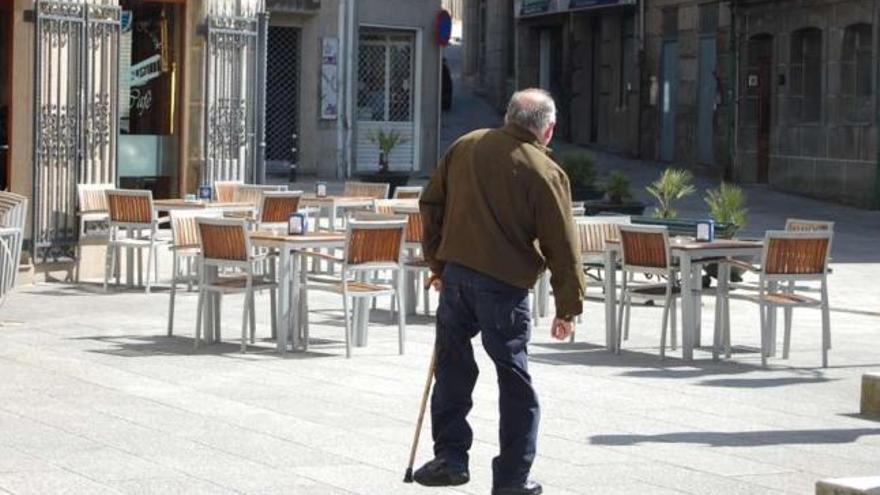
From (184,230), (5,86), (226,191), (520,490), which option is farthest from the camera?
(226,191)

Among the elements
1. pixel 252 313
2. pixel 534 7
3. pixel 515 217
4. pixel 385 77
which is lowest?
pixel 252 313

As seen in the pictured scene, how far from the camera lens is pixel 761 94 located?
39750 millimetres

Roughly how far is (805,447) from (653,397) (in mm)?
1961

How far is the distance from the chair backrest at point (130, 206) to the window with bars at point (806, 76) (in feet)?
67.7

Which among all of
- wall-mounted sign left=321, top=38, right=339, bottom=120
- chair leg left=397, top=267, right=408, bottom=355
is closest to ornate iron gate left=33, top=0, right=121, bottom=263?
chair leg left=397, top=267, right=408, bottom=355

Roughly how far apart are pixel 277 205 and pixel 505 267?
10919mm

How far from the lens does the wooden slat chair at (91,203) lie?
19.7m

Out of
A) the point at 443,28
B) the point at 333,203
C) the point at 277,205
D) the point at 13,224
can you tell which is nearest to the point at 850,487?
the point at 13,224

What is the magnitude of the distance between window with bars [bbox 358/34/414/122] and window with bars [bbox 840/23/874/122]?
8.05m

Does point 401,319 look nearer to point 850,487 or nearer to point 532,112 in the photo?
point 532,112

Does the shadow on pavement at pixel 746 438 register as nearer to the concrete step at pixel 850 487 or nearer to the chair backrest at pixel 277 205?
the concrete step at pixel 850 487

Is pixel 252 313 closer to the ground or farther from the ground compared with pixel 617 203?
closer to the ground

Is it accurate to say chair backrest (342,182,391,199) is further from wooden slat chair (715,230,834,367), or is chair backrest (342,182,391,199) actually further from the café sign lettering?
the café sign lettering

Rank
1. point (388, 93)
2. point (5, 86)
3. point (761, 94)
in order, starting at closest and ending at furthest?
point (5, 86) → point (388, 93) → point (761, 94)
